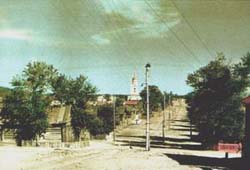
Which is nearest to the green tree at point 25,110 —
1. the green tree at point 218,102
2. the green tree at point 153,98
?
the green tree at point 218,102

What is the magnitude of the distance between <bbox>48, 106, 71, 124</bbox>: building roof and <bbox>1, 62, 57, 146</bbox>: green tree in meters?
5.75

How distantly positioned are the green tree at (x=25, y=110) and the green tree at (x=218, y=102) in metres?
15.1

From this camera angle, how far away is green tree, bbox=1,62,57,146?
1521 inches

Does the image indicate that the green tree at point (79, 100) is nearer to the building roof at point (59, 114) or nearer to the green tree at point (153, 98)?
the building roof at point (59, 114)

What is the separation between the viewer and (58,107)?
50.1 m

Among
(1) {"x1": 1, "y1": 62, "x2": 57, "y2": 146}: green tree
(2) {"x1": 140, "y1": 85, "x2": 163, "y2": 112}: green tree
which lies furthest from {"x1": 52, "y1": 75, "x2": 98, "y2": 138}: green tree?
(2) {"x1": 140, "y1": 85, "x2": 163, "y2": 112}: green tree

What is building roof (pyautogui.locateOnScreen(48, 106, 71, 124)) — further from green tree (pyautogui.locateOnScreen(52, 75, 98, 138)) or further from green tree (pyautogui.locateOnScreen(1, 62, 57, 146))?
green tree (pyautogui.locateOnScreen(1, 62, 57, 146))

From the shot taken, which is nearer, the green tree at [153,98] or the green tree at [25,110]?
the green tree at [25,110]

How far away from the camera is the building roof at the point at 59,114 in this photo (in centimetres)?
4666

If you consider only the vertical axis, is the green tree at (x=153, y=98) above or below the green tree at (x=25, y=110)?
above

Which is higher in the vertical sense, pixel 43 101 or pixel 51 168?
pixel 43 101

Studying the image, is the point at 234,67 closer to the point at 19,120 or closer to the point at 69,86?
the point at 69,86

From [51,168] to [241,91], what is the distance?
26.7 m

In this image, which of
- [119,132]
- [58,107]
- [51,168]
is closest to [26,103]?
[58,107]
